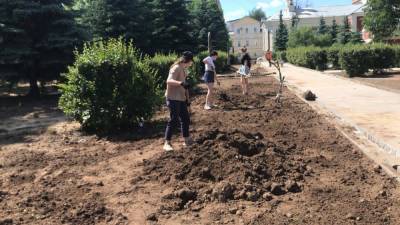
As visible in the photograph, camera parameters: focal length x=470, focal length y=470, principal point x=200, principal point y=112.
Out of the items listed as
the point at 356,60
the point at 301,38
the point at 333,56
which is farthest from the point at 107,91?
the point at 301,38

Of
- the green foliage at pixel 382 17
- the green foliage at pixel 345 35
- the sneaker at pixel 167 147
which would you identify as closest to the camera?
the sneaker at pixel 167 147

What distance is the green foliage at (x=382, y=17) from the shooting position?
43594 mm

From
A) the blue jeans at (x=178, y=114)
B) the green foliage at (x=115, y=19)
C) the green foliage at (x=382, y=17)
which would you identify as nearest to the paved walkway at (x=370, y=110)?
the blue jeans at (x=178, y=114)

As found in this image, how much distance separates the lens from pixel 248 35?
4911 inches

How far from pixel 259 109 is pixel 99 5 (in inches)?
610

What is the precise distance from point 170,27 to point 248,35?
97.3 meters

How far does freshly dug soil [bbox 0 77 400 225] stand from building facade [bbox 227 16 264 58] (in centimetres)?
11701

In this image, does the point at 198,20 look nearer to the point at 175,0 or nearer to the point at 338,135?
the point at 175,0

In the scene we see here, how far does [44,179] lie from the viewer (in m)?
6.30

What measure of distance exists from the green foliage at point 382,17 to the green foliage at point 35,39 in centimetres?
3448

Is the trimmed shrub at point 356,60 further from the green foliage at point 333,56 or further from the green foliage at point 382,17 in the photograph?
the green foliage at point 382,17

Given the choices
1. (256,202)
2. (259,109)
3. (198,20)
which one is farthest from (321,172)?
(198,20)

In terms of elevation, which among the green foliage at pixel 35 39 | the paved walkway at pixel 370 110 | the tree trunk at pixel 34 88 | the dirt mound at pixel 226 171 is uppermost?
the green foliage at pixel 35 39

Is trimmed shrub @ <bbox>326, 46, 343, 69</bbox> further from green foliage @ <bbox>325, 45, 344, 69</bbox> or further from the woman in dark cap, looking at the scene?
the woman in dark cap
